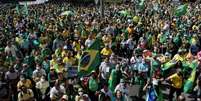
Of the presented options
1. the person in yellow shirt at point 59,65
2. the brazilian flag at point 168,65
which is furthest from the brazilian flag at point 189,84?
the person in yellow shirt at point 59,65

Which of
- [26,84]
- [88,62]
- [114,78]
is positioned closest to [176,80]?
[114,78]

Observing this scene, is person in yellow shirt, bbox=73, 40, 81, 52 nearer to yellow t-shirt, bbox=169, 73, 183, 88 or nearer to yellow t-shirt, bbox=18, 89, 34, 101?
yellow t-shirt, bbox=169, 73, 183, 88

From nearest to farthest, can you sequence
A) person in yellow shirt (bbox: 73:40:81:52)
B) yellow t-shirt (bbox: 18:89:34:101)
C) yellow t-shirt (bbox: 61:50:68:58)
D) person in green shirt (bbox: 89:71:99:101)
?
yellow t-shirt (bbox: 18:89:34:101) → person in green shirt (bbox: 89:71:99:101) → yellow t-shirt (bbox: 61:50:68:58) → person in yellow shirt (bbox: 73:40:81:52)

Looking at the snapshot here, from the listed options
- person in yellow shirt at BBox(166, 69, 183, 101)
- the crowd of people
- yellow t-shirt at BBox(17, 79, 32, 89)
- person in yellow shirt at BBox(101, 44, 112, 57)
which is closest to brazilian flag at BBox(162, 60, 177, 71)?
the crowd of people

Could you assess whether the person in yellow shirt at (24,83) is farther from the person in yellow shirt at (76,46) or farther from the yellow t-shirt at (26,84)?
the person in yellow shirt at (76,46)

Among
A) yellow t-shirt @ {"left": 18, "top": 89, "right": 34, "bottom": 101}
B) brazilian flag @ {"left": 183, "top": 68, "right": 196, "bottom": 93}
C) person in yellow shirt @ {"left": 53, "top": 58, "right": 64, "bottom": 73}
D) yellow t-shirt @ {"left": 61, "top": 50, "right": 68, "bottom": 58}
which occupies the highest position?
yellow t-shirt @ {"left": 61, "top": 50, "right": 68, "bottom": 58}

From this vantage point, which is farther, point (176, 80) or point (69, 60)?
point (69, 60)

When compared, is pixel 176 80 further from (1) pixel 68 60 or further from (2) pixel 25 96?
(2) pixel 25 96

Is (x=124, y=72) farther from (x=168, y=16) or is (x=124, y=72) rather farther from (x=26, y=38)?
(x=168, y=16)

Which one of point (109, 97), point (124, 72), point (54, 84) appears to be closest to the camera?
point (109, 97)

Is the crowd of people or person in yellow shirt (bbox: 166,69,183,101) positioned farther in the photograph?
person in yellow shirt (bbox: 166,69,183,101)

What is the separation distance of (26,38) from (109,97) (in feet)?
33.7

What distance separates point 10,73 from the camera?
626 inches

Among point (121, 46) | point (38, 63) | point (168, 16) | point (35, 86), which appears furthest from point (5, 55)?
point (168, 16)
